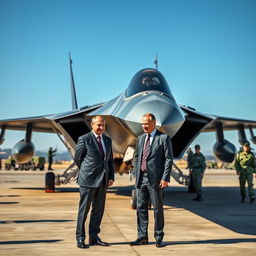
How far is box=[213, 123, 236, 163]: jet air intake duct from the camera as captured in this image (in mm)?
14016

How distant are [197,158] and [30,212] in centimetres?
522

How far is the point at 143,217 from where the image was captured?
206 inches

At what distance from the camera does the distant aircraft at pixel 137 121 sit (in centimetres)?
791

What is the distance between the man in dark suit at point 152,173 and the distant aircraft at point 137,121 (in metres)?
1.90

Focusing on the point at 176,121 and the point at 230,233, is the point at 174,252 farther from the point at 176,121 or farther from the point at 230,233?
the point at 176,121

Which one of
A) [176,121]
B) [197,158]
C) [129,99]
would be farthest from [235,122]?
[176,121]

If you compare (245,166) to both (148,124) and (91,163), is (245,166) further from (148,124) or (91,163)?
(91,163)

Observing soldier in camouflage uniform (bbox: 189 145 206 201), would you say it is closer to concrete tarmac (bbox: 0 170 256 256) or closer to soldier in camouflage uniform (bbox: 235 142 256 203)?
soldier in camouflage uniform (bbox: 235 142 256 203)

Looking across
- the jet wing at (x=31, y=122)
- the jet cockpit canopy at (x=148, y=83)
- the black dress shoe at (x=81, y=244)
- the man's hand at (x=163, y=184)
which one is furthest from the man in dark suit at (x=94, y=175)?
the jet wing at (x=31, y=122)

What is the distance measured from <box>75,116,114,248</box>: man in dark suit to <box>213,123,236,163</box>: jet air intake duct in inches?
370

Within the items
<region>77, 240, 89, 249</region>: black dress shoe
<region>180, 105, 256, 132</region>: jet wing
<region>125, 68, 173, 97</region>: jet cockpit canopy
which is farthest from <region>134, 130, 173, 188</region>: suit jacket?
<region>180, 105, 256, 132</region>: jet wing

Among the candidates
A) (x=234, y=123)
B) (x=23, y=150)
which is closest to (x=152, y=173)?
(x=23, y=150)

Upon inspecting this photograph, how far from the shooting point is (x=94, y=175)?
5148 mm

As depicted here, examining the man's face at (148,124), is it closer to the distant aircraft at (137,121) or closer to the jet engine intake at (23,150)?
the distant aircraft at (137,121)
